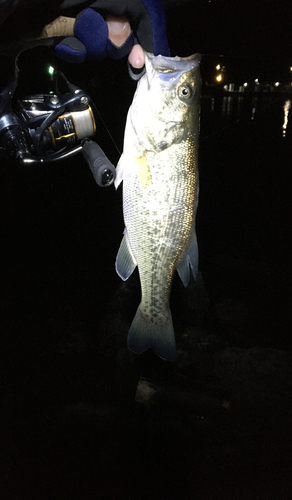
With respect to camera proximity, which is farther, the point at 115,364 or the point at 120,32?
the point at 115,364

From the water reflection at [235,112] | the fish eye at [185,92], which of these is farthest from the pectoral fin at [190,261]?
the water reflection at [235,112]

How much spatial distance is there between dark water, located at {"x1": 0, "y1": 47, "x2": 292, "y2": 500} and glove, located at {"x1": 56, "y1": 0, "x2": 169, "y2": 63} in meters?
0.72

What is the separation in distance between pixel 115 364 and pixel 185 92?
9.91 ft

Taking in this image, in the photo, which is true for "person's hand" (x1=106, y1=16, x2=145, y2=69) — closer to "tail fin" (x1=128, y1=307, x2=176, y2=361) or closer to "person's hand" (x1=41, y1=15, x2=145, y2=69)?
"person's hand" (x1=41, y1=15, x2=145, y2=69)

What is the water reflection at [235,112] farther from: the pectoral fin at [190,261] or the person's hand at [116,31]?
the pectoral fin at [190,261]

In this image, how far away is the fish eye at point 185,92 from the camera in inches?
43.9

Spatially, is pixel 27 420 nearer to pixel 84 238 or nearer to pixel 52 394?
pixel 52 394

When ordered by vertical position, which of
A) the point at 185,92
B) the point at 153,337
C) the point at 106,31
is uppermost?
the point at 106,31

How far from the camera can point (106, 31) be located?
1213mm

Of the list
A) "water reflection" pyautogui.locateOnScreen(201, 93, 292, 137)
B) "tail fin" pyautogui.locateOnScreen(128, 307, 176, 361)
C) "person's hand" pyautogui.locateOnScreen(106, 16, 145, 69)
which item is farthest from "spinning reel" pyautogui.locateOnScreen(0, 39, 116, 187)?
"water reflection" pyautogui.locateOnScreen(201, 93, 292, 137)

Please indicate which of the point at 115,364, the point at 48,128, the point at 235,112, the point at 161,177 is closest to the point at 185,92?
the point at 161,177

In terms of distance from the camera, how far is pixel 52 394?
299 cm

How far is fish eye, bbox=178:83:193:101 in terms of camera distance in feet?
3.66

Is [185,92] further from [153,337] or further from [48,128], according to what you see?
[153,337]
